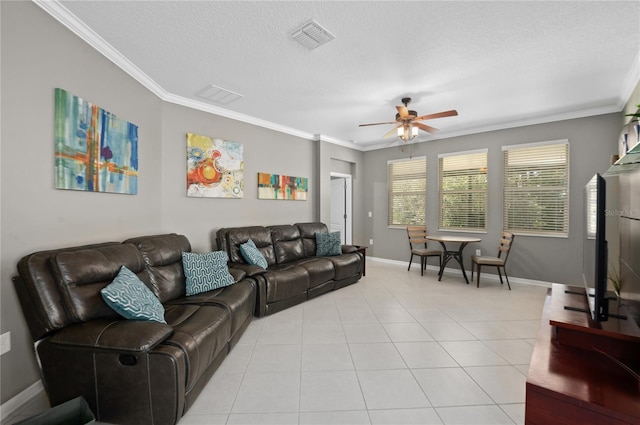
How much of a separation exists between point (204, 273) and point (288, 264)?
146 cm

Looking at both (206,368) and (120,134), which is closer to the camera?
(206,368)

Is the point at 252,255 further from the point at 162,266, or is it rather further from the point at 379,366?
the point at 379,366

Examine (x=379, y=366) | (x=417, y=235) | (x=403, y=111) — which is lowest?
(x=379, y=366)

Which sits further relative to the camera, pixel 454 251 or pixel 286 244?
pixel 454 251

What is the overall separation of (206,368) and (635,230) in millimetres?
3154

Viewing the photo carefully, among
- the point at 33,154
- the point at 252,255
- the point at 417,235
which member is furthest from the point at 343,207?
the point at 33,154

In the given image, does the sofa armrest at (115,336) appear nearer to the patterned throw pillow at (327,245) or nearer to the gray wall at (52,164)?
the gray wall at (52,164)

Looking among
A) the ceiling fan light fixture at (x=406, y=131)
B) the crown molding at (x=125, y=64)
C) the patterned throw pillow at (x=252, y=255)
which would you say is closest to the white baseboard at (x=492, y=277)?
the ceiling fan light fixture at (x=406, y=131)

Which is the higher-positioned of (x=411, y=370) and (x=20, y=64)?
(x=20, y=64)

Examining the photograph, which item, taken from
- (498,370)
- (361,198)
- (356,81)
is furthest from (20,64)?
(361,198)

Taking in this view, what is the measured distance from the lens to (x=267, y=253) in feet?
13.7

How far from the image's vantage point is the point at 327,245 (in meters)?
4.80

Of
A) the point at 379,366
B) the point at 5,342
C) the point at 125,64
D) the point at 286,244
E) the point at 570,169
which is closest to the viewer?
the point at 5,342

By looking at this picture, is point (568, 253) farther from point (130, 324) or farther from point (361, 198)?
point (130, 324)
